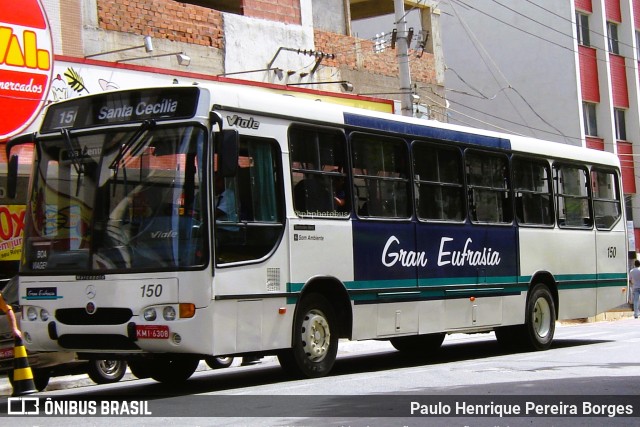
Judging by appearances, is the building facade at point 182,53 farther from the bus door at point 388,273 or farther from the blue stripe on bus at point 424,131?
the bus door at point 388,273


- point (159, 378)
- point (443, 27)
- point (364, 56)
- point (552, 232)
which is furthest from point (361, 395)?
point (443, 27)

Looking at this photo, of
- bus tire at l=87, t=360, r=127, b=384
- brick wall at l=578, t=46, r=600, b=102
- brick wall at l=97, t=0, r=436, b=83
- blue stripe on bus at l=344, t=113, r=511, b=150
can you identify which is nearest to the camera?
blue stripe on bus at l=344, t=113, r=511, b=150

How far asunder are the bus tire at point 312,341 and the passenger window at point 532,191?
5.00 meters

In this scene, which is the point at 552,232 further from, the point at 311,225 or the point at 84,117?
the point at 84,117

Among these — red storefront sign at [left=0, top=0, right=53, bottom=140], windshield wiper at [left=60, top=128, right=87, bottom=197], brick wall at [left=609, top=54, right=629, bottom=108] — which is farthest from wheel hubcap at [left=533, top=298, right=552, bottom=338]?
brick wall at [left=609, top=54, right=629, bottom=108]

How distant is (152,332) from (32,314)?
1.68 metres

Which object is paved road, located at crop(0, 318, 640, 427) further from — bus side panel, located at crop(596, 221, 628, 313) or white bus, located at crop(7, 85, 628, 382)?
bus side panel, located at crop(596, 221, 628, 313)

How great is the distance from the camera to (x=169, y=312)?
1075 centimetres

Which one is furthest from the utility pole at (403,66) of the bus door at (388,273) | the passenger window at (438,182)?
the bus door at (388,273)

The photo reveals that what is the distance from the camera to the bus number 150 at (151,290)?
1075 cm

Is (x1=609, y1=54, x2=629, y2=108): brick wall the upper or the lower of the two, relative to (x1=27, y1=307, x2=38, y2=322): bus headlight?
upper

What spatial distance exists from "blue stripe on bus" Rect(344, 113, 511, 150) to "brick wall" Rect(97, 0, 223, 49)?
9740mm

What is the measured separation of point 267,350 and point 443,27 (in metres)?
34.3

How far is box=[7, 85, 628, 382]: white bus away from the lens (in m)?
10.9
